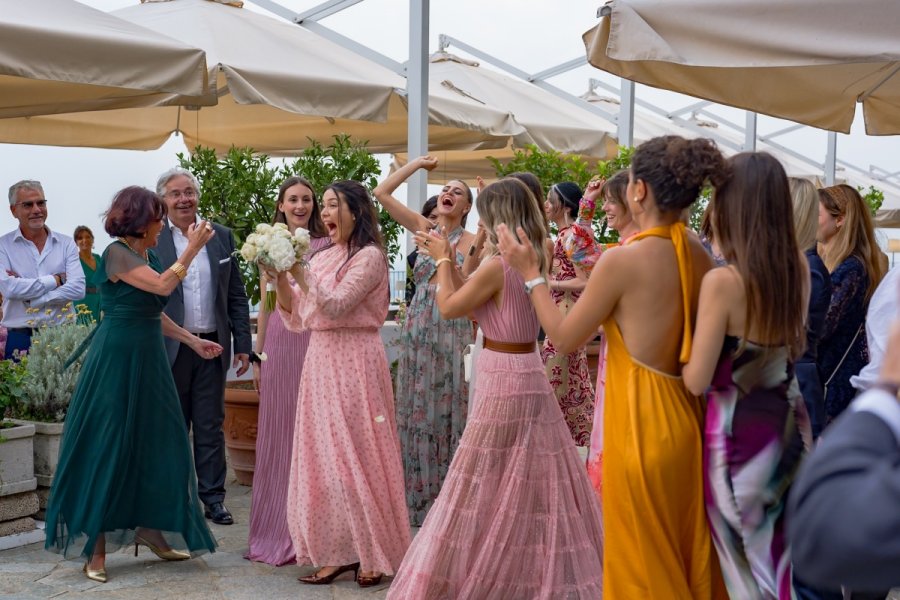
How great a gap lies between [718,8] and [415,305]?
Answer: 117 inches

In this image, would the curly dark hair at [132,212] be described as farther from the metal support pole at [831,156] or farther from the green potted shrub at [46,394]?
the metal support pole at [831,156]

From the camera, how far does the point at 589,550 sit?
4.31 m

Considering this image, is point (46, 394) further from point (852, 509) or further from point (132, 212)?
point (852, 509)

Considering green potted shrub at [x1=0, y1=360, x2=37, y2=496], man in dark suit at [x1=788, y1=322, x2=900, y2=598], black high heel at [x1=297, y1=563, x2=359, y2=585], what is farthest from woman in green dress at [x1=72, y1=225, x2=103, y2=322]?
man in dark suit at [x1=788, y1=322, x2=900, y2=598]

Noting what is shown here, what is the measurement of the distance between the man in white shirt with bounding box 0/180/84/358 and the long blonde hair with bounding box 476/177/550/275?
4.21 m

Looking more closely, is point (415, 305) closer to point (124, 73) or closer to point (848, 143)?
point (124, 73)

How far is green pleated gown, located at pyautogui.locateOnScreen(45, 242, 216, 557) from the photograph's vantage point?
5078 mm

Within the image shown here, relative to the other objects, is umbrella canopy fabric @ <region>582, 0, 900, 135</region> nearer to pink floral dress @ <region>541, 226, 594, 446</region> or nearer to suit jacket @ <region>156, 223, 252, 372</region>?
pink floral dress @ <region>541, 226, 594, 446</region>

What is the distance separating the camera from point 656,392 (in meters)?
3.05

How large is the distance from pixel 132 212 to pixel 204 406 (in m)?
1.54

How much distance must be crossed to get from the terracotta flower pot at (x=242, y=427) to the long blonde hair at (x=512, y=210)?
9.26ft

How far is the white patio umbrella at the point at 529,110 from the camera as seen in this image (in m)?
10.5

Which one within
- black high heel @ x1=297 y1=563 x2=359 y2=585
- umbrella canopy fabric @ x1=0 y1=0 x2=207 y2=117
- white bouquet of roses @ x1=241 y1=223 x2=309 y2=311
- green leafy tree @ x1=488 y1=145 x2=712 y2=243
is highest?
umbrella canopy fabric @ x1=0 y1=0 x2=207 y2=117

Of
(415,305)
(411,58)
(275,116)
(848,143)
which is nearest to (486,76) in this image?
(275,116)
